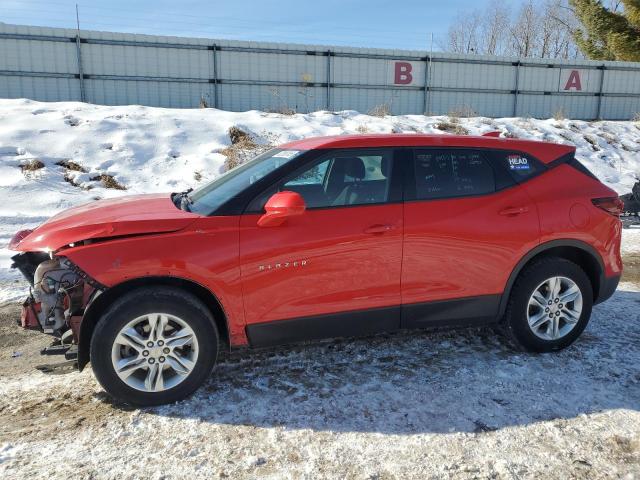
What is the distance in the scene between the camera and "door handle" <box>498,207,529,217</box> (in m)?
3.87

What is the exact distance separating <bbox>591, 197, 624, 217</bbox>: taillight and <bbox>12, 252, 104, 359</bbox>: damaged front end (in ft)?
12.3

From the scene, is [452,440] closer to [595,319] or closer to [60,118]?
[595,319]

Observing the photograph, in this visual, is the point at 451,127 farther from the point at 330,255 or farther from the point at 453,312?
the point at 330,255

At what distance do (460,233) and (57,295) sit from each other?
2735 mm

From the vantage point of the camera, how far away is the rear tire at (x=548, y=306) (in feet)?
13.1

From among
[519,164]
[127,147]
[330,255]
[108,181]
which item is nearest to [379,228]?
[330,255]

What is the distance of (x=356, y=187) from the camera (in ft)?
12.0

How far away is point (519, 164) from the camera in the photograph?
4.05 metres

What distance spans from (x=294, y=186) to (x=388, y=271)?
871mm

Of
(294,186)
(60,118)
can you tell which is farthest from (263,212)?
(60,118)

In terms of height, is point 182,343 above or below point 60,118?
below

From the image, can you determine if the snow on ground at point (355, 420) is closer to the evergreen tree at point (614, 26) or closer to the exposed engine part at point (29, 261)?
the exposed engine part at point (29, 261)

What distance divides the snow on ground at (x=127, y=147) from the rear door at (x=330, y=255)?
4.29 metres

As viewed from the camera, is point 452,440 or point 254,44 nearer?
point 452,440
